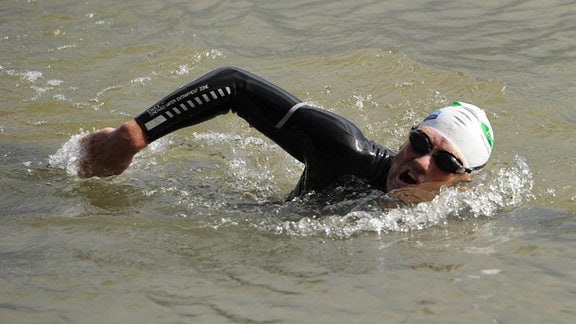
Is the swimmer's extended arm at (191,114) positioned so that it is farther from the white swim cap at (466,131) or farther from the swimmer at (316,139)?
the white swim cap at (466,131)

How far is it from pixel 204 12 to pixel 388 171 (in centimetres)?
615

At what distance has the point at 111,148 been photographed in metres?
5.49

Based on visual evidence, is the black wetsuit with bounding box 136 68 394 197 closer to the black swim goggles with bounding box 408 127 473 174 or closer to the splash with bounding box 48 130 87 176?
the black swim goggles with bounding box 408 127 473 174

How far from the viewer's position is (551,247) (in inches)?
200

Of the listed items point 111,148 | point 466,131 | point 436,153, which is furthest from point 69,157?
point 466,131

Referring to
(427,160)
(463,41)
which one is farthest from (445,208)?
(463,41)

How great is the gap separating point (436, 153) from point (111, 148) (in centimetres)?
188

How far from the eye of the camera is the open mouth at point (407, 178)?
5562mm

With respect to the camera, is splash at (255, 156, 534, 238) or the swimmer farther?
the swimmer

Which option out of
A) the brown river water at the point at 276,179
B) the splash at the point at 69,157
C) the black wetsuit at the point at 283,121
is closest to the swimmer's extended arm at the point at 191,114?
the black wetsuit at the point at 283,121

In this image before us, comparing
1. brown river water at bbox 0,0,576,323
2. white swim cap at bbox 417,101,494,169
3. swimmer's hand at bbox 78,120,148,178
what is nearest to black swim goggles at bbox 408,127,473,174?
white swim cap at bbox 417,101,494,169

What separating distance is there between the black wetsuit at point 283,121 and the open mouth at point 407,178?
0.16 meters

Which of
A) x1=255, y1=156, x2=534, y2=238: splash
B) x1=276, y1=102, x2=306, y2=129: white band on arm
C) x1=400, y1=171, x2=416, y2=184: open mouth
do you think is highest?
x1=276, y1=102, x2=306, y2=129: white band on arm

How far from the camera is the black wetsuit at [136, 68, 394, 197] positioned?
557 centimetres
